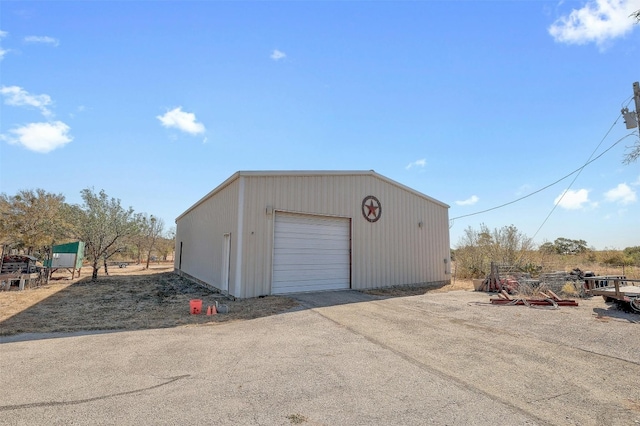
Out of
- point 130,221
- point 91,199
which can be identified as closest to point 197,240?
A: point 130,221

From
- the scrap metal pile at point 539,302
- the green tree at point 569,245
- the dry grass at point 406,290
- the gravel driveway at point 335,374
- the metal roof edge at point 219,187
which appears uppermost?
the metal roof edge at point 219,187

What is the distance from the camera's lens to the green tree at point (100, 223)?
14.4m

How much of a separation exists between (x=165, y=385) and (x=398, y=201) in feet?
36.2

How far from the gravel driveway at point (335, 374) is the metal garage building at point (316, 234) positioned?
3491mm

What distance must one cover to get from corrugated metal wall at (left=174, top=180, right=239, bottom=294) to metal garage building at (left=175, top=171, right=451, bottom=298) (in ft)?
0.12

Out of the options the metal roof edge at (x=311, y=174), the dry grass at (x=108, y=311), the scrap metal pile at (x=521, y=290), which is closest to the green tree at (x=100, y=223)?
the metal roof edge at (x=311, y=174)

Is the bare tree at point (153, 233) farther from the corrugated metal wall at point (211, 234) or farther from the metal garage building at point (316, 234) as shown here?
the metal garage building at point (316, 234)

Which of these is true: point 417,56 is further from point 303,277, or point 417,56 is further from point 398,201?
point 303,277

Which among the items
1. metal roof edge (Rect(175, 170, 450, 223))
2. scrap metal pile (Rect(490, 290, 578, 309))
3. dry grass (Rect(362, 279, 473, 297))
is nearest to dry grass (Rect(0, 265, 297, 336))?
dry grass (Rect(362, 279, 473, 297))

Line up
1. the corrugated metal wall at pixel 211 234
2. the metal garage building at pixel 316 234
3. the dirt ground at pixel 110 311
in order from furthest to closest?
the corrugated metal wall at pixel 211 234
the metal garage building at pixel 316 234
the dirt ground at pixel 110 311

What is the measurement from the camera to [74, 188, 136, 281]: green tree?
1437 centimetres

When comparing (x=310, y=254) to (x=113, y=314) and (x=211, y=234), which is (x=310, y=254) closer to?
(x=211, y=234)

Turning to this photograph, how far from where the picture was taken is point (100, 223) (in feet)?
47.4

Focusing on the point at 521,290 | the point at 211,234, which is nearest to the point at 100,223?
the point at 211,234
